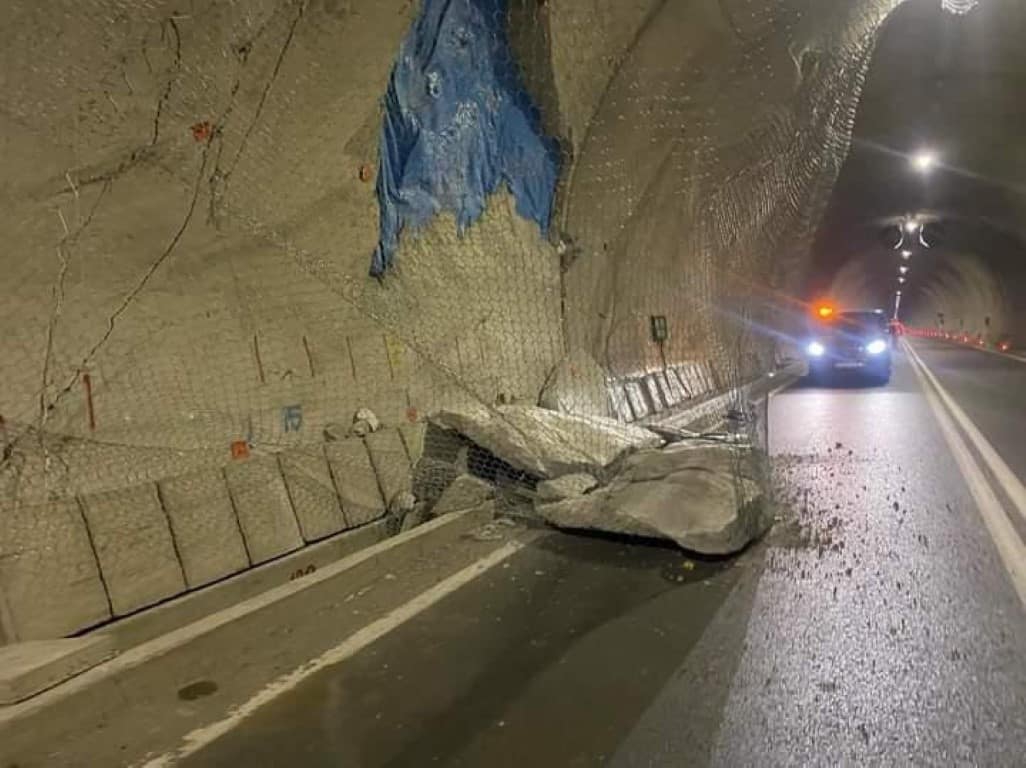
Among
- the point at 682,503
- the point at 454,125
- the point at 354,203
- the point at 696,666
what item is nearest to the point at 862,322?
the point at 454,125

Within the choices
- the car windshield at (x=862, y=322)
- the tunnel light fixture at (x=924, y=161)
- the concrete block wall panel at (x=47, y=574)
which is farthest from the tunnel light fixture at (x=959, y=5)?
the concrete block wall panel at (x=47, y=574)

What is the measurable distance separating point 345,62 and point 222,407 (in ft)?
8.95

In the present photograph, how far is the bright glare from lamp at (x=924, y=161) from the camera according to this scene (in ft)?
71.7

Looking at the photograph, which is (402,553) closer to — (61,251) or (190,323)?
(190,323)

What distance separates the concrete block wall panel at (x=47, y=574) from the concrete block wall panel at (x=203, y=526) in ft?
1.79

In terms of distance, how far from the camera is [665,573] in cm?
555

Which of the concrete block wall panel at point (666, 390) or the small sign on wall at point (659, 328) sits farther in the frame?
the small sign on wall at point (659, 328)

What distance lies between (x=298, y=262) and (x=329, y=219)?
585 mm

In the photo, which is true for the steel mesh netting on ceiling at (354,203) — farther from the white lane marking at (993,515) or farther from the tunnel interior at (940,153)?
the white lane marking at (993,515)

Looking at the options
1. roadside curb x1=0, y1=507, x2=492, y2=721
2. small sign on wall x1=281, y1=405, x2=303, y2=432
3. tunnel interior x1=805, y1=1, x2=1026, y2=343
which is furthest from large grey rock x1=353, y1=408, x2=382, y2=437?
tunnel interior x1=805, y1=1, x2=1026, y2=343

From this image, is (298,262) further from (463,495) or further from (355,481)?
(463,495)

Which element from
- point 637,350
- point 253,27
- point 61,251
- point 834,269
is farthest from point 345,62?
point 834,269

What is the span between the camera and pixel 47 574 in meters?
4.06

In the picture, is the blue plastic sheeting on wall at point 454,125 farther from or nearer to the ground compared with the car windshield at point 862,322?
farther from the ground
